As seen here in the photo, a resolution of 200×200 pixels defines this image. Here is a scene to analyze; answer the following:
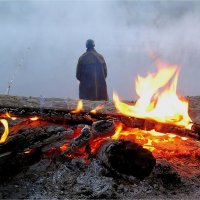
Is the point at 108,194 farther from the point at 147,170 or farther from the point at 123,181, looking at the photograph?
the point at 147,170

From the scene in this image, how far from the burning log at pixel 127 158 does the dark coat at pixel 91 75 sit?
7.21 meters

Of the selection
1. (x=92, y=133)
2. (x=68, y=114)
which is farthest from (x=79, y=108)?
(x=92, y=133)

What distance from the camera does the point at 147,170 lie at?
5.28 metres

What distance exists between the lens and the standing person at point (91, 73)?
12242 mm

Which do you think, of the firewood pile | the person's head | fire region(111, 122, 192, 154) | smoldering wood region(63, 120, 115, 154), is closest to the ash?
the firewood pile

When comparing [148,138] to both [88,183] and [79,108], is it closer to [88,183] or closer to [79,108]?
[79,108]

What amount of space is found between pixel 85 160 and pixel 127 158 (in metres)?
0.63

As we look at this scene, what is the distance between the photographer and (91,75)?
40.9ft

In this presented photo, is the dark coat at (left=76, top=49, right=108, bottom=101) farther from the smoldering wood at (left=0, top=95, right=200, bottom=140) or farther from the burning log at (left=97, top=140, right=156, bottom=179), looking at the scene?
the burning log at (left=97, top=140, right=156, bottom=179)

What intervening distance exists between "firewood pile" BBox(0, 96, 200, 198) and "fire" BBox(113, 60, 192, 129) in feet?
0.58

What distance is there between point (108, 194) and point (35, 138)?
4.28 ft

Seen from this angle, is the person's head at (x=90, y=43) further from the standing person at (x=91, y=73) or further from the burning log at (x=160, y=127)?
the burning log at (x=160, y=127)

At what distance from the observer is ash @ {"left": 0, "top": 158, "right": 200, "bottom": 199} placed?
480cm

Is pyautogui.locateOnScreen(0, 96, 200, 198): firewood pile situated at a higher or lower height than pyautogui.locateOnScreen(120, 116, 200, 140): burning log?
lower
